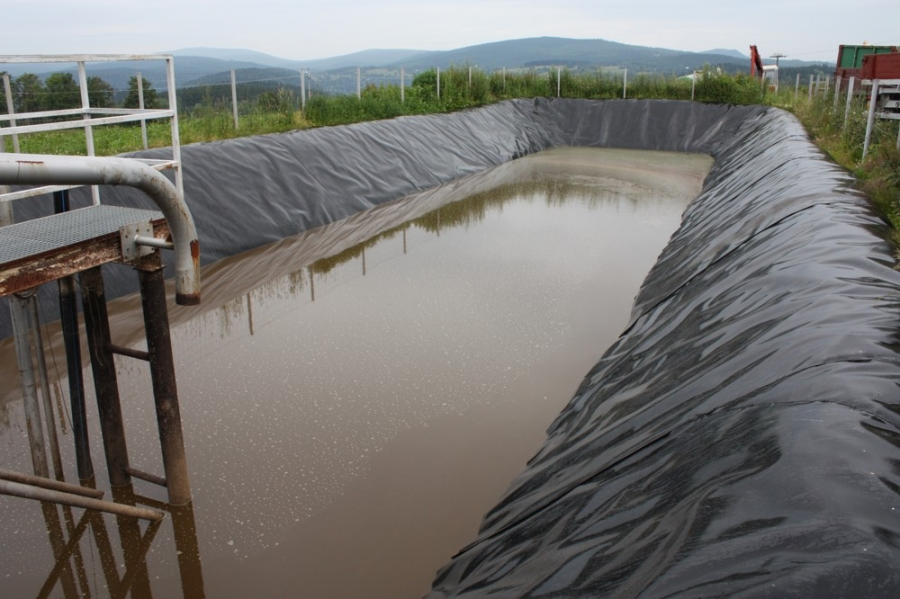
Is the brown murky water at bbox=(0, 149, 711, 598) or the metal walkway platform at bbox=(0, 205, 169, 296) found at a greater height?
the metal walkway platform at bbox=(0, 205, 169, 296)

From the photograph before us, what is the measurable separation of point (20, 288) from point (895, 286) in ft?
10.9

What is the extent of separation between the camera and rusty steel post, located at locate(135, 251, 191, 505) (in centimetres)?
312

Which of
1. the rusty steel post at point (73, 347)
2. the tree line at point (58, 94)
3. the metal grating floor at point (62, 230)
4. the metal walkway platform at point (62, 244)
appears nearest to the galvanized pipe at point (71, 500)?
the rusty steel post at point (73, 347)

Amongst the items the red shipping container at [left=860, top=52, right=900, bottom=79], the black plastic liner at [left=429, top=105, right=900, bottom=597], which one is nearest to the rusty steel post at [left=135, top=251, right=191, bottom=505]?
the black plastic liner at [left=429, top=105, right=900, bottom=597]

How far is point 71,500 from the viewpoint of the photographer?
2.68m

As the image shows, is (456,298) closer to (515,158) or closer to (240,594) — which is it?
(240,594)

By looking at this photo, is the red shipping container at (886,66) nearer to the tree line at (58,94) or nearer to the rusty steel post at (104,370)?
the rusty steel post at (104,370)

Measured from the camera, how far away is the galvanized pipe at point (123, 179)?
5.46ft

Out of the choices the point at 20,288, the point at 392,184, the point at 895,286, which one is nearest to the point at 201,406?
the point at 20,288

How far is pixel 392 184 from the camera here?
10820mm

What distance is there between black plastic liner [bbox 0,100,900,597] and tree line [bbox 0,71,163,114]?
5.37 metres

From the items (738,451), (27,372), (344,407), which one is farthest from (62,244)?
(738,451)

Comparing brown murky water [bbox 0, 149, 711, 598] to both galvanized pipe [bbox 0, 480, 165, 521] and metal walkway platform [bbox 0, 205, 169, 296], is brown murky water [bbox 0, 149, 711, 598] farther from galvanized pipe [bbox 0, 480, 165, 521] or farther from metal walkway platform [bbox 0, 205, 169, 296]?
metal walkway platform [bbox 0, 205, 169, 296]

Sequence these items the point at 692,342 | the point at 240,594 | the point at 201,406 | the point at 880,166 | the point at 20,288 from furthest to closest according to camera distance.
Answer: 1. the point at 880,166
2. the point at 201,406
3. the point at 692,342
4. the point at 240,594
5. the point at 20,288
